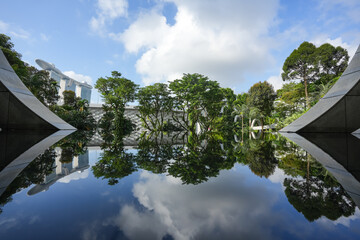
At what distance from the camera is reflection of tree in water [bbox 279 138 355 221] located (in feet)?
3.61

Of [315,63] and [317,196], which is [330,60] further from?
[317,196]

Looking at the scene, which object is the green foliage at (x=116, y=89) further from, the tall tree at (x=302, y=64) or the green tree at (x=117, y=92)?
the tall tree at (x=302, y=64)

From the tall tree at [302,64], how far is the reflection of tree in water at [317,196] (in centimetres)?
2353

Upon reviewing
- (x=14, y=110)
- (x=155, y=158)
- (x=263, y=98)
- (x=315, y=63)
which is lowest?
(x=155, y=158)

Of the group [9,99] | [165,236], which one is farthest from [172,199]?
[9,99]

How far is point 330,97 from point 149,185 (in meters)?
8.93

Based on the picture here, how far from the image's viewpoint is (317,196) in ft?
4.34

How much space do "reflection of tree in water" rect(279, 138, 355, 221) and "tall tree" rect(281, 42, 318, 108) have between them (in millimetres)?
23533

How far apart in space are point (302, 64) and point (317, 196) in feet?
86.9

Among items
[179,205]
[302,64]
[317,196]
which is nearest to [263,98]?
[302,64]

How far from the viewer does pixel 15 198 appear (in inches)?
50.3

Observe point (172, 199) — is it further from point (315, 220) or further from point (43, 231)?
point (315, 220)

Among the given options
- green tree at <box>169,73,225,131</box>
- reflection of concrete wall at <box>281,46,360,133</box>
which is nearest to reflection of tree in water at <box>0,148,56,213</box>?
reflection of concrete wall at <box>281,46,360,133</box>

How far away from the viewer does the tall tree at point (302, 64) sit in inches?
846
